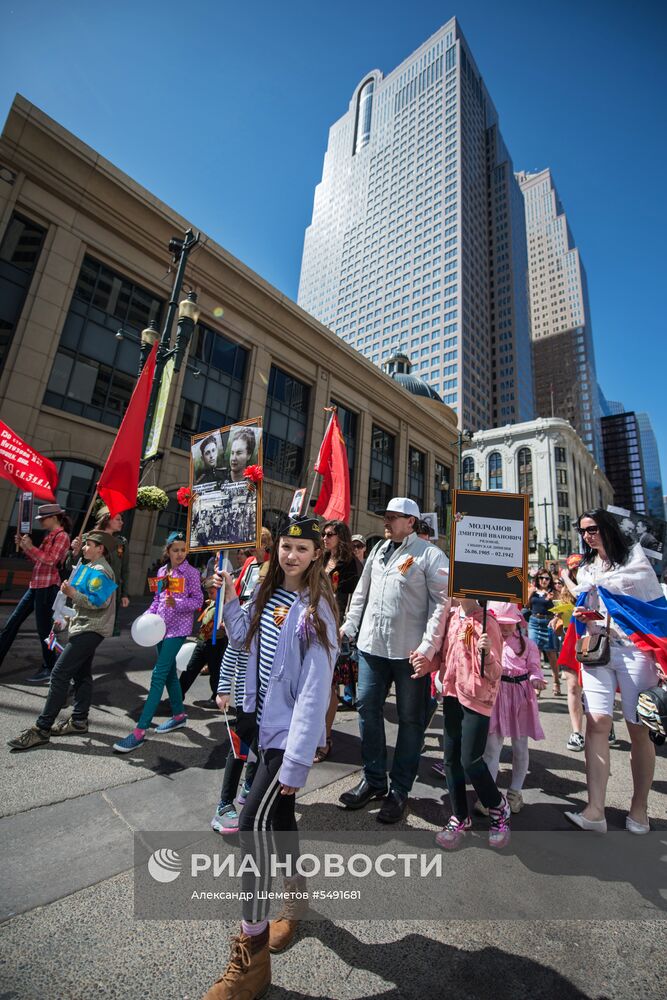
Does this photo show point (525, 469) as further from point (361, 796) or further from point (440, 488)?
point (361, 796)

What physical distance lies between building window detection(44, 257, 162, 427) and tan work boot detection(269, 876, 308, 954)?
16.8m

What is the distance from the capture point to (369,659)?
354 centimetres

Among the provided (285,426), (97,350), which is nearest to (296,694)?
(97,350)

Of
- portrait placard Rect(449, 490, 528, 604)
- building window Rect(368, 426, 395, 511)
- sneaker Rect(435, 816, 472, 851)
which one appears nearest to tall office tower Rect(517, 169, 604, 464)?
building window Rect(368, 426, 395, 511)

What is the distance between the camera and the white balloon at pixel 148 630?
13.3 feet

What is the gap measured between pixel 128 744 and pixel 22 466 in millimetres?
4661

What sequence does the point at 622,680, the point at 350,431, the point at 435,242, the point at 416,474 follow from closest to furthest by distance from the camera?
the point at 622,680, the point at 350,431, the point at 416,474, the point at 435,242

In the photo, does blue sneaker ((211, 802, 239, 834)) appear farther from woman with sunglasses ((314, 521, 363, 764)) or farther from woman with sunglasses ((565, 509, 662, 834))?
woman with sunglasses ((565, 509, 662, 834))

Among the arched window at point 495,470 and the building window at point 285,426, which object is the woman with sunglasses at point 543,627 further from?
the arched window at point 495,470

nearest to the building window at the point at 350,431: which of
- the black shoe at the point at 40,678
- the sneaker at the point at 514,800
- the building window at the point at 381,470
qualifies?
the building window at the point at 381,470

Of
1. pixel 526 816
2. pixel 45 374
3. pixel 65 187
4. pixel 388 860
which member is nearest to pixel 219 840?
pixel 388 860

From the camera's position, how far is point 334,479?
940 cm

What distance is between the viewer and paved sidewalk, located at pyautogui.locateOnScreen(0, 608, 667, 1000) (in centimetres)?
172

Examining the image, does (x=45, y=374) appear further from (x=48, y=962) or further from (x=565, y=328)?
(x=565, y=328)
